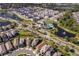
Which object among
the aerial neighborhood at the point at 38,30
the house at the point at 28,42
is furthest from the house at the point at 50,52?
the house at the point at 28,42

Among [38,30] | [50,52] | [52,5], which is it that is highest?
[52,5]

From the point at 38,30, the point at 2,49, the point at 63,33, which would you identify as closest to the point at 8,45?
the point at 2,49

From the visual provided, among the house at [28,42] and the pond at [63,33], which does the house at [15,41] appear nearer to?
the house at [28,42]

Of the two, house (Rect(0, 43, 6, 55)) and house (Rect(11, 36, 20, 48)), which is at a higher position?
house (Rect(11, 36, 20, 48))

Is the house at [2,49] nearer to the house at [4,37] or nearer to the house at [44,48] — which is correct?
the house at [4,37]

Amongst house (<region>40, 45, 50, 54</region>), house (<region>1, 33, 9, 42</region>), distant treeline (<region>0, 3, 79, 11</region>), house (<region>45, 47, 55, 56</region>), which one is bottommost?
house (<region>45, 47, 55, 56</region>)

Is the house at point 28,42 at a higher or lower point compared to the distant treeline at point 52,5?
lower

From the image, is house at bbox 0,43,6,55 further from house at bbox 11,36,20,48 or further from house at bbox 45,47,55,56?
Answer: house at bbox 45,47,55,56

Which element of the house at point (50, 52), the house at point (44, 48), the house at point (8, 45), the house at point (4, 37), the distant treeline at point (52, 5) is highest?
A: the distant treeline at point (52, 5)

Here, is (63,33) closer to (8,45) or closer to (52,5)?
(52,5)

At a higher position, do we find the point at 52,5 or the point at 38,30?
the point at 52,5

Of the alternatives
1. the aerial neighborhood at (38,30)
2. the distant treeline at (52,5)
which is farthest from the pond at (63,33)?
the distant treeline at (52,5)

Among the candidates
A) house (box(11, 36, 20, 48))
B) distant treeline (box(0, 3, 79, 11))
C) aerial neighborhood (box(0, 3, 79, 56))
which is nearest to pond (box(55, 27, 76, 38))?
aerial neighborhood (box(0, 3, 79, 56))
